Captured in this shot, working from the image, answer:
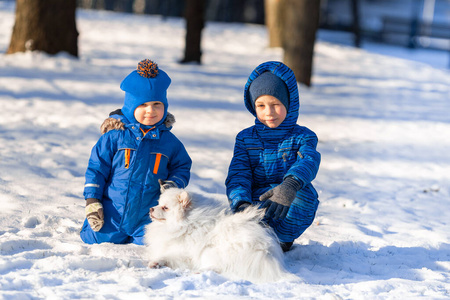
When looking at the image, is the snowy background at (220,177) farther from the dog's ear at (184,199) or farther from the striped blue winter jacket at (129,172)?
the dog's ear at (184,199)

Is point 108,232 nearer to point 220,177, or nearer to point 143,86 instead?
point 143,86

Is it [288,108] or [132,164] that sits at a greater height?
[288,108]

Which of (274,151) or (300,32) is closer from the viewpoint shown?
(274,151)

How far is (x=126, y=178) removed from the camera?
3.60 metres

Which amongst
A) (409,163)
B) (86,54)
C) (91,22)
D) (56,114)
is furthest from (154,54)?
(409,163)

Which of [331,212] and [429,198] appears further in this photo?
[429,198]

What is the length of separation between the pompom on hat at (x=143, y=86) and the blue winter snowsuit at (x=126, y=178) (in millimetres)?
153

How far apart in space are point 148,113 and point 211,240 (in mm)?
931

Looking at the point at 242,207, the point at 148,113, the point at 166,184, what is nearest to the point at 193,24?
the point at 148,113

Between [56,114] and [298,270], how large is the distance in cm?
509

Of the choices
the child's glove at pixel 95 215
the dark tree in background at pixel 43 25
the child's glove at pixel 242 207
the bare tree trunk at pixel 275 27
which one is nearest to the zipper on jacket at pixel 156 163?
the child's glove at pixel 95 215

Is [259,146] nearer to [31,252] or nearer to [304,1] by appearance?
[31,252]

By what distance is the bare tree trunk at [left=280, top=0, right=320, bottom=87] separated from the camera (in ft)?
39.3

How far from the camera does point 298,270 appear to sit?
3.37 metres
